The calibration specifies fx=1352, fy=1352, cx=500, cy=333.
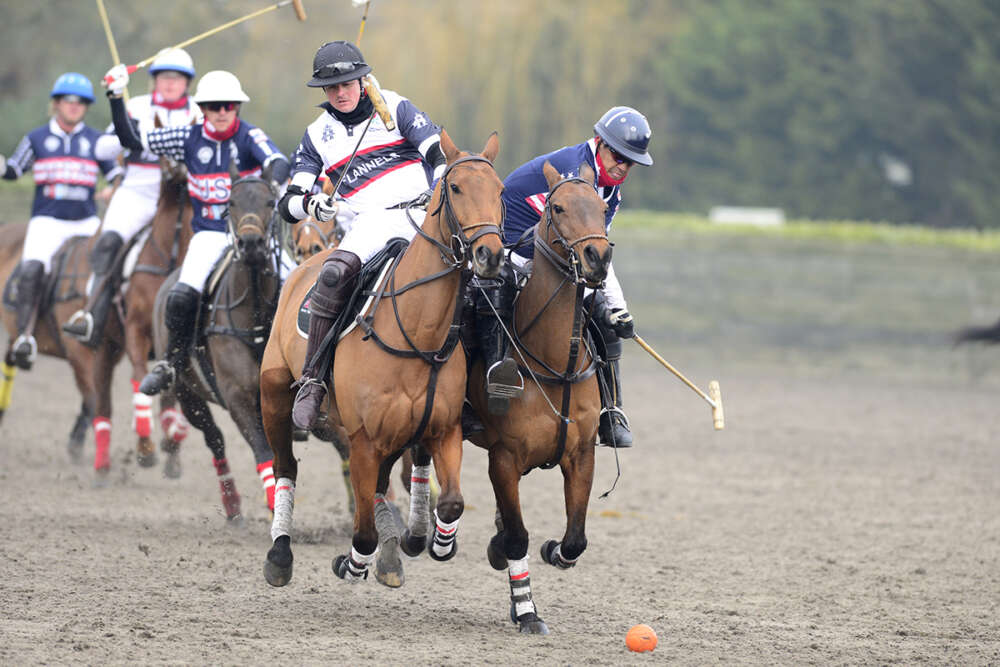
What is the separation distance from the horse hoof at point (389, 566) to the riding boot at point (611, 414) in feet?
3.65

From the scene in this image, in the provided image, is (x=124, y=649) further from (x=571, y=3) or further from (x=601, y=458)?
(x=571, y=3)

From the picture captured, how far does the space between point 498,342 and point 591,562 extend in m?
2.32

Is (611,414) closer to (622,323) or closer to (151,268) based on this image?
(622,323)

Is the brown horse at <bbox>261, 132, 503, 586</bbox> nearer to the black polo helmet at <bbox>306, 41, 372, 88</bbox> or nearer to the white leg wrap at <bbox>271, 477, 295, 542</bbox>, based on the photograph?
the white leg wrap at <bbox>271, 477, 295, 542</bbox>

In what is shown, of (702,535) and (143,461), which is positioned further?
(143,461)

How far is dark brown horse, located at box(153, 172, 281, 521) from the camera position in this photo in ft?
25.2

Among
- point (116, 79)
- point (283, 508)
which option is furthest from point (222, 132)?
point (283, 508)

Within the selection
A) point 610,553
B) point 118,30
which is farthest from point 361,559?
point 118,30

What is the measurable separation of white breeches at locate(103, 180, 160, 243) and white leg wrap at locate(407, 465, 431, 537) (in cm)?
444

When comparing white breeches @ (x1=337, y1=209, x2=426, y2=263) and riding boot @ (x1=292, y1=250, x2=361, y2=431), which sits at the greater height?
white breeches @ (x1=337, y1=209, x2=426, y2=263)

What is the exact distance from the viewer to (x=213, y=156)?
333 inches

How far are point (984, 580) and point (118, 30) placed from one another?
2534cm

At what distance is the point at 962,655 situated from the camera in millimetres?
5934

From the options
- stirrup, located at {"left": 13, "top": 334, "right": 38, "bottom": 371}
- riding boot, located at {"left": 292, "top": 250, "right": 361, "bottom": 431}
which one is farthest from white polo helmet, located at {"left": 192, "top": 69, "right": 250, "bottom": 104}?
stirrup, located at {"left": 13, "top": 334, "right": 38, "bottom": 371}
